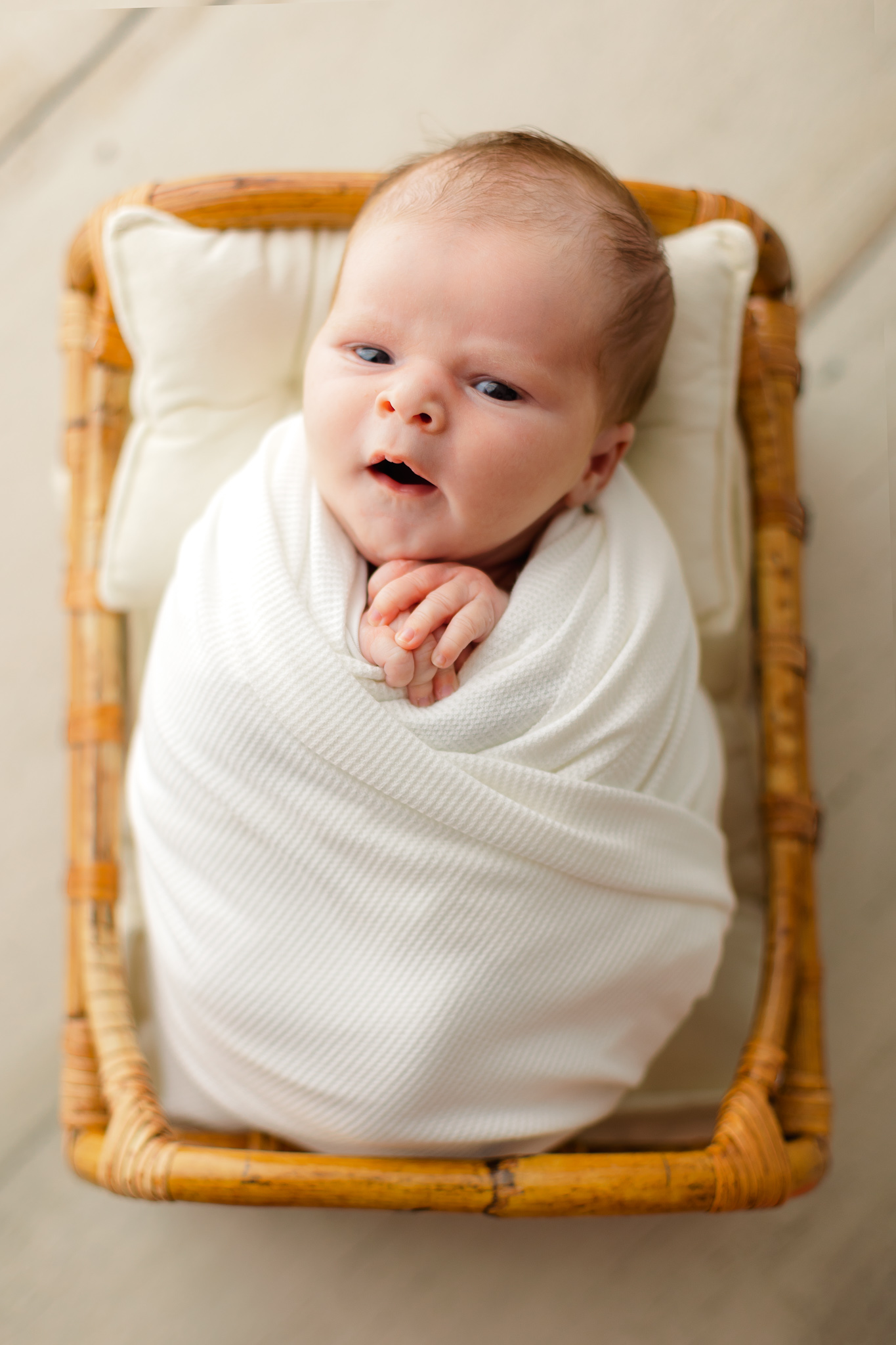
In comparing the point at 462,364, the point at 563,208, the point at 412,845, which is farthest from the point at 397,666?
the point at 563,208

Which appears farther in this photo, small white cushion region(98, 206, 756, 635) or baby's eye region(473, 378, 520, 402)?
small white cushion region(98, 206, 756, 635)

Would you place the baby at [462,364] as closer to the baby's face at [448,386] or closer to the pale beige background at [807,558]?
the baby's face at [448,386]

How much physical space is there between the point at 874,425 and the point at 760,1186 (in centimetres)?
94

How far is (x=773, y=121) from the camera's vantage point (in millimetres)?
1438

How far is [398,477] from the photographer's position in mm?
902

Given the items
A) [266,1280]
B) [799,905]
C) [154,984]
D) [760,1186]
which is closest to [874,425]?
[799,905]

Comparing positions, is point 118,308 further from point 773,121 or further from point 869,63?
point 869,63

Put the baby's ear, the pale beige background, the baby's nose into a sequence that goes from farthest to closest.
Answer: the pale beige background → the baby's ear → the baby's nose

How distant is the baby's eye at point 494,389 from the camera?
34.5 inches

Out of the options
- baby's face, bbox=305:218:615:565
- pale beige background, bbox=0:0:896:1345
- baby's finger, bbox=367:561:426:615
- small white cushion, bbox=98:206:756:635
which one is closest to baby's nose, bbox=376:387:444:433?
baby's face, bbox=305:218:615:565

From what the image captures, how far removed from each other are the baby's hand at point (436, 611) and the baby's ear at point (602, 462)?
144 mm

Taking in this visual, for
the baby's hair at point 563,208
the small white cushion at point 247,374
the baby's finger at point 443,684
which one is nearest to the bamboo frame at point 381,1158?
the small white cushion at point 247,374

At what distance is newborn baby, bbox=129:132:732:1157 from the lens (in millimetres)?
860

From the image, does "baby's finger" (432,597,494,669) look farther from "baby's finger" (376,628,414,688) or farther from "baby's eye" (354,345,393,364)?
"baby's eye" (354,345,393,364)
